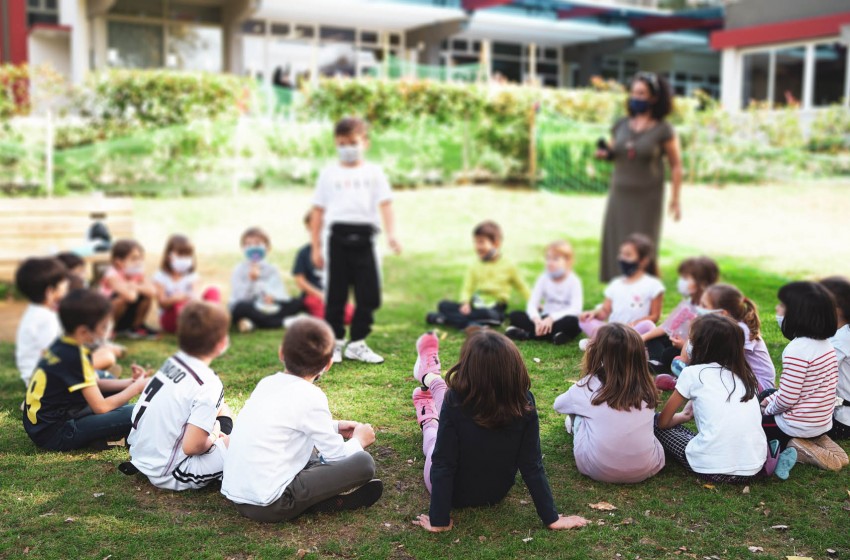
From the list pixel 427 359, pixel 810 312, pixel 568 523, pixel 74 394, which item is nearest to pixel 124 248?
pixel 74 394

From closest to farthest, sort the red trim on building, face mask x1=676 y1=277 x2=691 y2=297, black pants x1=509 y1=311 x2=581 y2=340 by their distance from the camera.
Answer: face mask x1=676 y1=277 x2=691 y2=297
black pants x1=509 y1=311 x2=581 y2=340
the red trim on building

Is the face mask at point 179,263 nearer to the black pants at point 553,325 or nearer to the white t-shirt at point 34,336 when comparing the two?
the white t-shirt at point 34,336

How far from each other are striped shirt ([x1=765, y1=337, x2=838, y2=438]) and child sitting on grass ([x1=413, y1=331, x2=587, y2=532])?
130cm

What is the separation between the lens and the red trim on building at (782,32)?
20.3 m

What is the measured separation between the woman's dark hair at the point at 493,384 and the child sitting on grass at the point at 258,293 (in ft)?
14.9

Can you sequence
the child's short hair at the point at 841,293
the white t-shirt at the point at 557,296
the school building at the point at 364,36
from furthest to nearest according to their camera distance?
the school building at the point at 364,36 → the white t-shirt at the point at 557,296 → the child's short hair at the point at 841,293

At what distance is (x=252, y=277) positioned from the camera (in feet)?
26.6

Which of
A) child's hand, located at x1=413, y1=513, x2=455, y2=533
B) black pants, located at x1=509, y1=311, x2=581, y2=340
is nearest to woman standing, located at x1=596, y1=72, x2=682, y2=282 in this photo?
black pants, located at x1=509, y1=311, x2=581, y2=340

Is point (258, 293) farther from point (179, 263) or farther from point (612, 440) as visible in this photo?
point (612, 440)

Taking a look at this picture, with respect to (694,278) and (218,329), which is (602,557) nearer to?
(218,329)

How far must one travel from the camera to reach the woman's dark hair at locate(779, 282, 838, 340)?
4.17m

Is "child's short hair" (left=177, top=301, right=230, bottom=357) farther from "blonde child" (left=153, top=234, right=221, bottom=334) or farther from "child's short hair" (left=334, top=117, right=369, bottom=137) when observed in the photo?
"blonde child" (left=153, top=234, right=221, bottom=334)

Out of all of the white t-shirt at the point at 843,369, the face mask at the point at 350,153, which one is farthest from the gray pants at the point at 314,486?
the face mask at the point at 350,153

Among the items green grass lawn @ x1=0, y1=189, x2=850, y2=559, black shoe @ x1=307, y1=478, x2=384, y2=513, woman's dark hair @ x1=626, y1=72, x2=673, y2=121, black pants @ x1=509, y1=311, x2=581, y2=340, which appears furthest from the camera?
woman's dark hair @ x1=626, y1=72, x2=673, y2=121
